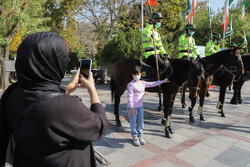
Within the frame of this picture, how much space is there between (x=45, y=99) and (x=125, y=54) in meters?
10.7

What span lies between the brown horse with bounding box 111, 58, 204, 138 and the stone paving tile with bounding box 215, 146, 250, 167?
50.1 inches

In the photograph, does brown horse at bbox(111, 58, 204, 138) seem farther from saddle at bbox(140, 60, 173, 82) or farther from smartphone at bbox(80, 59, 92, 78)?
smartphone at bbox(80, 59, 92, 78)

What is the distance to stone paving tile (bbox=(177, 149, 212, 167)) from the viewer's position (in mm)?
3335

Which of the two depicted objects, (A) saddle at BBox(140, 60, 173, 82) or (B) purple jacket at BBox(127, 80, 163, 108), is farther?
(A) saddle at BBox(140, 60, 173, 82)

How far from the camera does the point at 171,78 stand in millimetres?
4895

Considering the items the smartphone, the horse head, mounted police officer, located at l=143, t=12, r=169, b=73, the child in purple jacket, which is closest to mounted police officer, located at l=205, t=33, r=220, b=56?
the horse head

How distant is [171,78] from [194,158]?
2181mm

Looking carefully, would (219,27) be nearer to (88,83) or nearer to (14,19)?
(14,19)

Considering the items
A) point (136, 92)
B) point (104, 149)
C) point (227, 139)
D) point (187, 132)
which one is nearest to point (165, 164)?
point (104, 149)

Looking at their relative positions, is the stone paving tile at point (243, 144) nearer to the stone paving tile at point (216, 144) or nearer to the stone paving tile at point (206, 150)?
the stone paving tile at point (216, 144)

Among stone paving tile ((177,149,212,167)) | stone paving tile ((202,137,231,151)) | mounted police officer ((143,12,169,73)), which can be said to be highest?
mounted police officer ((143,12,169,73))

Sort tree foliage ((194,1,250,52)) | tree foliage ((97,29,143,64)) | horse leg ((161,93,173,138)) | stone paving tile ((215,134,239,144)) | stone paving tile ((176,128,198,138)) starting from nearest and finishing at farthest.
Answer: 1. stone paving tile ((215,134,239,144))
2. horse leg ((161,93,173,138))
3. stone paving tile ((176,128,198,138))
4. tree foliage ((97,29,143,64))
5. tree foliage ((194,1,250,52))

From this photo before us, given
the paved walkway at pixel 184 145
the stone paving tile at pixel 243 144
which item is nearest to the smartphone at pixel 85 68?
the paved walkway at pixel 184 145

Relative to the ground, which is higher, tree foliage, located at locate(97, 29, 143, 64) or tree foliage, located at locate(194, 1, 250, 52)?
tree foliage, located at locate(194, 1, 250, 52)
